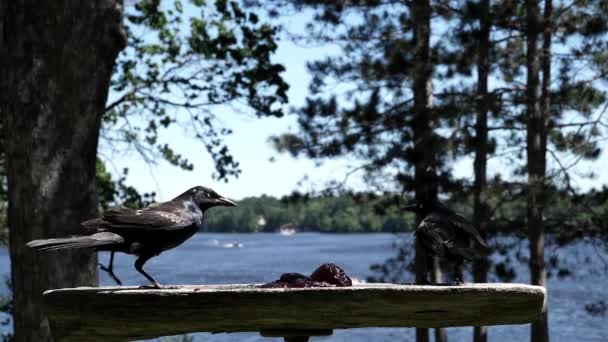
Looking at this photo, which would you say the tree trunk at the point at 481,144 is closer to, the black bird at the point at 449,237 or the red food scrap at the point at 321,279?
the black bird at the point at 449,237

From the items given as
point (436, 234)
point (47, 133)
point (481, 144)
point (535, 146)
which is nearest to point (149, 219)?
point (436, 234)

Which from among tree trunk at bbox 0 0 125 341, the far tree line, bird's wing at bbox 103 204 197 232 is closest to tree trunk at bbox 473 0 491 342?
the far tree line

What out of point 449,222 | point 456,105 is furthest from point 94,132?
point 456,105

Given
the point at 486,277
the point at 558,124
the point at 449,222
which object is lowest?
the point at 486,277

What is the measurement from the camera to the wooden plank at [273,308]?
3.21 m

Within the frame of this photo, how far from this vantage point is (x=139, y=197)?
935 cm

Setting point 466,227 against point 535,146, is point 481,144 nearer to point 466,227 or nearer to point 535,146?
point 535,146

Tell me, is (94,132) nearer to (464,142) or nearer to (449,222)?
(449,222)

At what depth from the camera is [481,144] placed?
11.2 metres

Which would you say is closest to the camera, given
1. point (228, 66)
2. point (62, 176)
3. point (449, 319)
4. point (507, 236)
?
point (449, 319)

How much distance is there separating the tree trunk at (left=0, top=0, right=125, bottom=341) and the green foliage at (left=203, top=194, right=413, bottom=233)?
2.08m

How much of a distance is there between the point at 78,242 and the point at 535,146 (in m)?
9.11

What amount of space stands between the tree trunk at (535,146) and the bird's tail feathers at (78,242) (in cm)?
840

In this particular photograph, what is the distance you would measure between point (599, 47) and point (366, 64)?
330 centimetres
